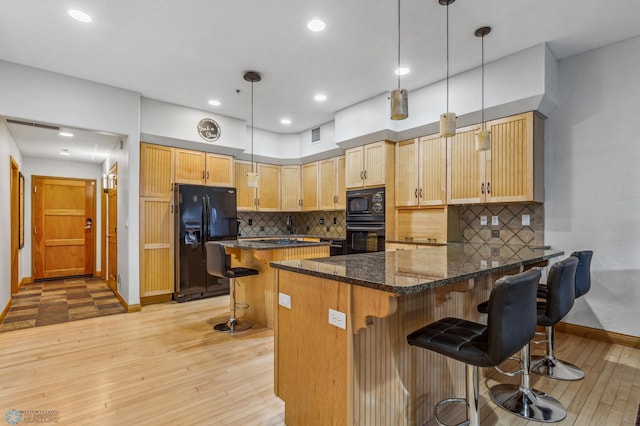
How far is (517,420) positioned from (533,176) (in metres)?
2.39

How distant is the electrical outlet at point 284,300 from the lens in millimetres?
1835

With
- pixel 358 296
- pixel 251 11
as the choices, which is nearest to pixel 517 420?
pixel 358 296

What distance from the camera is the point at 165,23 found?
2.91 m

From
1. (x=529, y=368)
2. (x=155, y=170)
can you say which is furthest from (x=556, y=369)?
(x=155, y=170)

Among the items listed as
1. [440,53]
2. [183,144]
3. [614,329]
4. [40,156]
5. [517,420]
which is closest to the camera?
[517,420]

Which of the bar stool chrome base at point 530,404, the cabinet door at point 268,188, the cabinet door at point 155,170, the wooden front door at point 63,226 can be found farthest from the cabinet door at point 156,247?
the bar stool chrome base at point 530,404

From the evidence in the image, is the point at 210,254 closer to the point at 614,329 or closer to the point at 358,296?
the point at 358,296

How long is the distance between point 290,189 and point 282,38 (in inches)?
136

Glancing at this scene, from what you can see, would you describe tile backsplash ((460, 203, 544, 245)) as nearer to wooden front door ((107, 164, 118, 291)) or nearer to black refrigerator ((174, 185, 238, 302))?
black refrigerator ((174, 185, 238, 302))

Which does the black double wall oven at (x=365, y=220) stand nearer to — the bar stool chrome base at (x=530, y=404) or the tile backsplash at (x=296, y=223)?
the tile backsplash at (x=296, y=223)

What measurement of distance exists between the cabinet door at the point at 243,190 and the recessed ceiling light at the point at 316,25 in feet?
10.8

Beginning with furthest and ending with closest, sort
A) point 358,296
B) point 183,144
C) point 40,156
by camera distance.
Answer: point 40,156 → point 183,144 → point 358,296

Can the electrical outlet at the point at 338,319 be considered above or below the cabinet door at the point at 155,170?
below

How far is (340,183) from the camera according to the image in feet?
18.4
